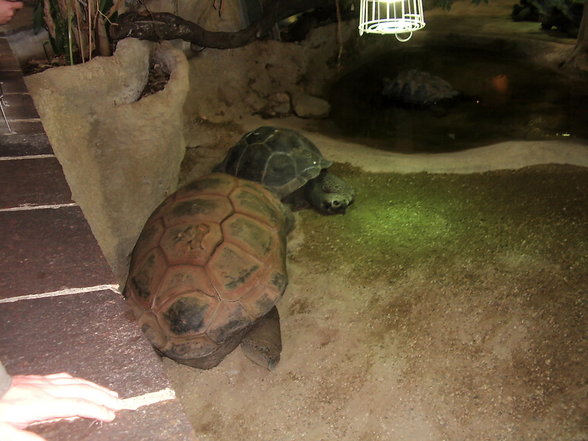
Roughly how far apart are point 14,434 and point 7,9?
9.05 ft

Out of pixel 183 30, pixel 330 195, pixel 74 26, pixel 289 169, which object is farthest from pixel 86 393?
pixel 183 30

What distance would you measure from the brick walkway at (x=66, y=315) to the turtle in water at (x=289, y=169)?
333cm

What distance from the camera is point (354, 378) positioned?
3.02 meters

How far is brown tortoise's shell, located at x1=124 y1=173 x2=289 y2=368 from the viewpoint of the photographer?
3102mm

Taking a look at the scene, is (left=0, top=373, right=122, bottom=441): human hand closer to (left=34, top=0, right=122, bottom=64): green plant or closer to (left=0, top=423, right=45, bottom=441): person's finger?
(left=0, top=423, right=45, bottom=441): person's finger

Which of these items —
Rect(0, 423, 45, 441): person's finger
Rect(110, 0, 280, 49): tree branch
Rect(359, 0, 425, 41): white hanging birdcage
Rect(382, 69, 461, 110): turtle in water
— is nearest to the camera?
Rect(0, 423, 45, 441): person's finger

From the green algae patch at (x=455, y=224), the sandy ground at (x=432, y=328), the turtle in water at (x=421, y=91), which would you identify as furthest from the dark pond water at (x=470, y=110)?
the sandy ground at (x=432, y=328)

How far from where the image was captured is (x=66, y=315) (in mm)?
1025

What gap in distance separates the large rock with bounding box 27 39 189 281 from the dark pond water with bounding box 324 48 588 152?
320 centimetres

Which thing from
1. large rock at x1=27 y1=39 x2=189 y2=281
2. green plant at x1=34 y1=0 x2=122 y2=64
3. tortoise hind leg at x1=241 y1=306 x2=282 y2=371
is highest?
green plant at x1=34 y1=0 x2=122 y2=64

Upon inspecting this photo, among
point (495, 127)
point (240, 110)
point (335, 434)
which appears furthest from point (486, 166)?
point (240, 110)

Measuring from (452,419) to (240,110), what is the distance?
6071mm

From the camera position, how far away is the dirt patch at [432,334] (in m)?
2.65

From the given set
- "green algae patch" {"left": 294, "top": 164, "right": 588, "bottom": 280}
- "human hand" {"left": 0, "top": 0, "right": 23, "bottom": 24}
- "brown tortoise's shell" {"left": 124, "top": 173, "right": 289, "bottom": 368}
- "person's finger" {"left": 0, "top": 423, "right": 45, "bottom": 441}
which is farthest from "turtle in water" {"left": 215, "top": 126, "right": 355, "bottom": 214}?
"person's finger" {"left": 0, "top": 423, "right": 45, "bottom": 441}
